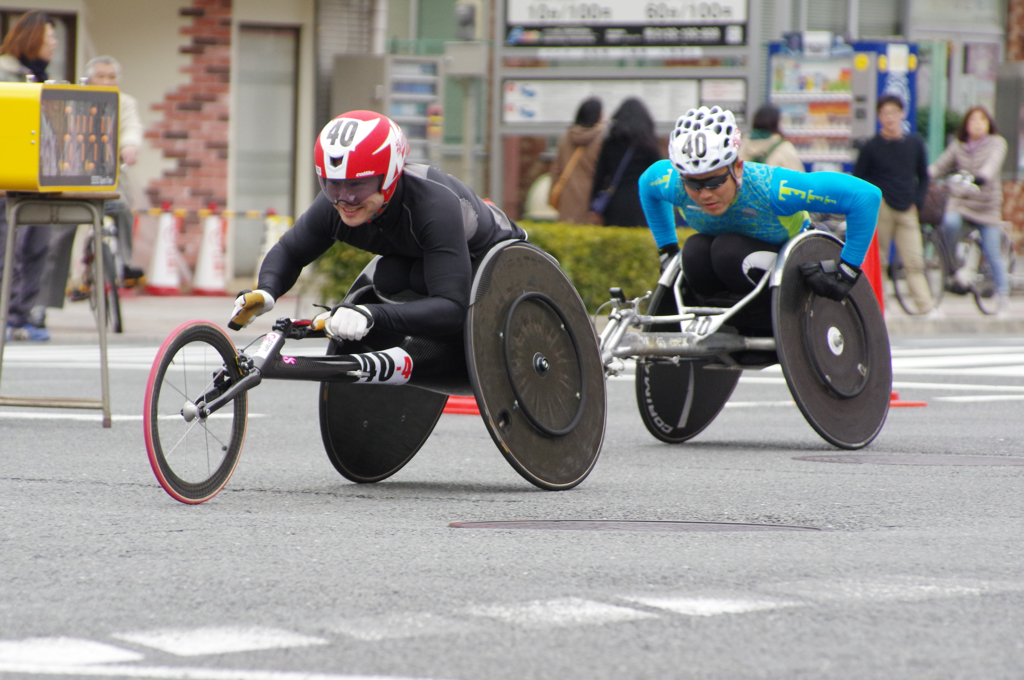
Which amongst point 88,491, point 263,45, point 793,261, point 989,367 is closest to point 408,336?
point 88,491

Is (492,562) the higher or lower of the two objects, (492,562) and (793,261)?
the lower

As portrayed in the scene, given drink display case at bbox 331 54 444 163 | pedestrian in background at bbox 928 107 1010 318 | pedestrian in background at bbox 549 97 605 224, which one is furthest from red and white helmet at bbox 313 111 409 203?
drink display case at bbox 331 54 444 163

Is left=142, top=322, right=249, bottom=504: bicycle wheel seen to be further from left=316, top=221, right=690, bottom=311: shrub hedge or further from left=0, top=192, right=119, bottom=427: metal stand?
left=316, top=221, right=690, bottom=311: shrub hedge

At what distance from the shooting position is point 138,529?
5.20m

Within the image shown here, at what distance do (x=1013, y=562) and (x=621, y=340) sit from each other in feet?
9.10

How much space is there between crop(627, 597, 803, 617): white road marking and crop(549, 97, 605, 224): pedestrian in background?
1098 cm

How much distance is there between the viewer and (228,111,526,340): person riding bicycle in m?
5.77

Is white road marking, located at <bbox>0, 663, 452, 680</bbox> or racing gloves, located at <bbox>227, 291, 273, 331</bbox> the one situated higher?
racing gloves, located at <bbox>227, 291, 273, 331</bbox>

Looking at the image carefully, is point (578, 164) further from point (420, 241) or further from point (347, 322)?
point (347, 322)

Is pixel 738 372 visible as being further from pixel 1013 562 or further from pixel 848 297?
pixel 1013 562

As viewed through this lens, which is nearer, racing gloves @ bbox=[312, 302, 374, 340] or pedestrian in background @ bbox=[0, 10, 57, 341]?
racing gloves @ bbox=[312, 302, 374, 340]

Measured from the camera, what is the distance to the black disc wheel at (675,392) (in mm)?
7887

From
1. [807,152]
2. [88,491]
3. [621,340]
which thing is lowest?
[88,491]

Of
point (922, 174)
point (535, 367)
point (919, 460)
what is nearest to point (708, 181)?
point (919, 460)
